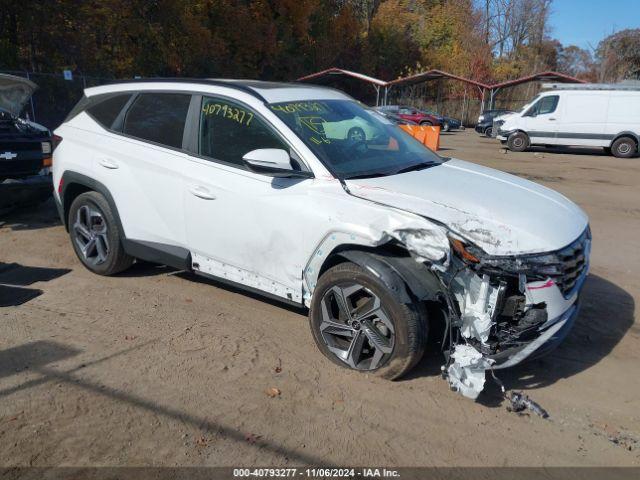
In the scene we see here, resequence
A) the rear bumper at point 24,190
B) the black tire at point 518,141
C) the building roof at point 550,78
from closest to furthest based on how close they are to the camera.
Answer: the rear bumper at point 24,190, the black tire at point 518,141, the building roof at point 550,78

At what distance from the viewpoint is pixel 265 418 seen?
10.4ft

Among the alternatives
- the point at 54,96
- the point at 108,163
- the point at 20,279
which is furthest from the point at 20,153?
the point at 54,96

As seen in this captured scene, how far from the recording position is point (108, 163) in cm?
484

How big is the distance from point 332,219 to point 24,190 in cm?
520

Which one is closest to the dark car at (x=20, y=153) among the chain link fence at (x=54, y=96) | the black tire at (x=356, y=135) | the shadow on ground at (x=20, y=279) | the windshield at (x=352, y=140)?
the shadow on ground at (x=20, y=279)

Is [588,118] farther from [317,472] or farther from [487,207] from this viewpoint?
[317,472]

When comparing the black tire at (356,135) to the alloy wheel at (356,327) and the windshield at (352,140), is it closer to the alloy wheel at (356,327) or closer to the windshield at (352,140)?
the windshield at (352,140)

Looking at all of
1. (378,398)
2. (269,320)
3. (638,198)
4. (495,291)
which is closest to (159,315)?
(269,320)

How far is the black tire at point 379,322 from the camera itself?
130 inches

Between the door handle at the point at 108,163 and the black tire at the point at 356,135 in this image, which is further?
the door handle at the point at 108,163

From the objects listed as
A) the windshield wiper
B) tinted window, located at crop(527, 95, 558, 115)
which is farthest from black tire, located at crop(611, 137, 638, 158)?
the windshield wiper

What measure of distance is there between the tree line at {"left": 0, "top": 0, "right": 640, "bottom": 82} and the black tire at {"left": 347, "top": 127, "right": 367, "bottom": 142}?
18115 mm

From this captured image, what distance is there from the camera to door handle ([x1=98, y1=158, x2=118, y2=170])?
15.7 feet

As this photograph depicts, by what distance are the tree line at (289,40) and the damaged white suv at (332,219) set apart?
55.6 ft
